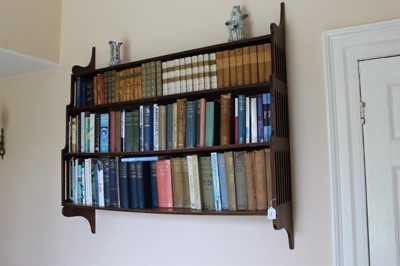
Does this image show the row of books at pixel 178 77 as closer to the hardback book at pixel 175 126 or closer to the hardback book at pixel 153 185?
the hardback book at pixel 175 126

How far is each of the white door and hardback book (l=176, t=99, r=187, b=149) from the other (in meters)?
0.81

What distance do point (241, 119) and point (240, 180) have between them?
0.27m

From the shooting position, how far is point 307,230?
1563mm

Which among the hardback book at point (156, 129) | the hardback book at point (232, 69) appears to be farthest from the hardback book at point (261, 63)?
the hardback book at point (156, 129)

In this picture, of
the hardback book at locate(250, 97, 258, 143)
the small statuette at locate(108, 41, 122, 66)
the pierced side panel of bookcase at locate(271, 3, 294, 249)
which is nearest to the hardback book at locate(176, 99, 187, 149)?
the hardback book at locate(250, 97, 258, 143)

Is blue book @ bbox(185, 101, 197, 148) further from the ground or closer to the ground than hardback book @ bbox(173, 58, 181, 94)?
closer to the ground

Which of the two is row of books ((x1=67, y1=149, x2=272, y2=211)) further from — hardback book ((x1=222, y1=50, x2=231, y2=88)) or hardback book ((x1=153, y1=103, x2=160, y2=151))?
hardback book ((x1=222, y1=50, x2=231, y2=88))

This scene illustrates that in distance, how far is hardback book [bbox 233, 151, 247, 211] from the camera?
1.55 meters

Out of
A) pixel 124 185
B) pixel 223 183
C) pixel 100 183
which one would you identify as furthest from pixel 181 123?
pixel 100 183

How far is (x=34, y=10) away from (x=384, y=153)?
2.27 metres

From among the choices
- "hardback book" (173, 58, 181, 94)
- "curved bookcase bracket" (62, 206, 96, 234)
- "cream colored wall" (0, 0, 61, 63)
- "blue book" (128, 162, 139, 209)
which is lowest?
"curved bookcase bracket" (62, 206, 96, 234)

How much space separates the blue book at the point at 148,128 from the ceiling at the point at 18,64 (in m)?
1.03

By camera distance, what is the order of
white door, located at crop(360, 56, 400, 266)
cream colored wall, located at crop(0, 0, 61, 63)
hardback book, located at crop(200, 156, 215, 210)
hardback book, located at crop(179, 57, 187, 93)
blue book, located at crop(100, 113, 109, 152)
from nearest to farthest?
white door, located at crop(360, 56, 400, 266)
hardback book, located at crop(200, 156, 215, 210)
hardback book, located at crop(179, 57, 187, 93)
blue book, located at crop(100, 113, 109, 152)
cream colored wall, located at crop(0, 0, 61, 63)

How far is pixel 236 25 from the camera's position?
167 cm
